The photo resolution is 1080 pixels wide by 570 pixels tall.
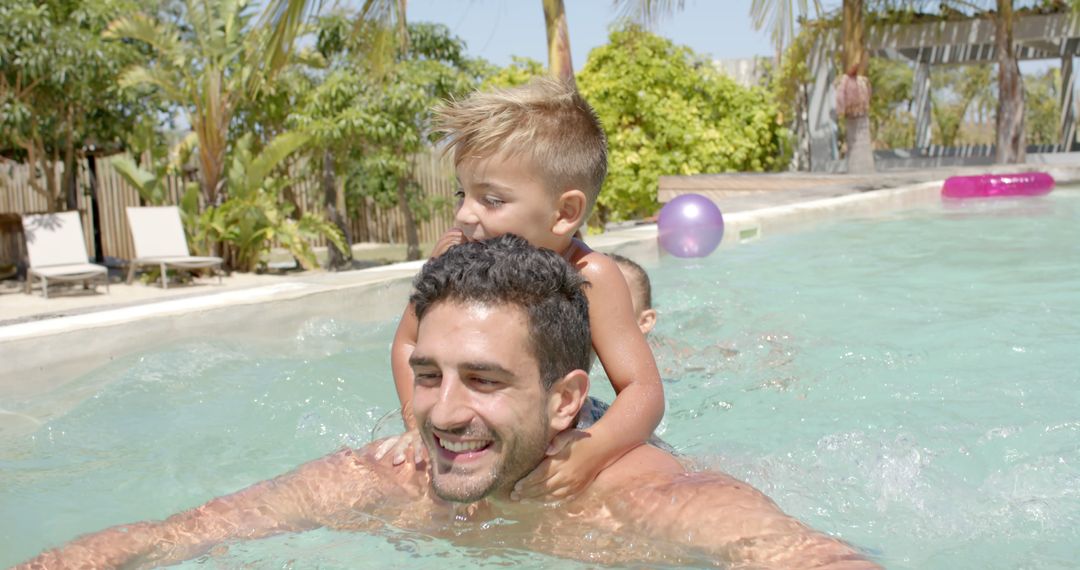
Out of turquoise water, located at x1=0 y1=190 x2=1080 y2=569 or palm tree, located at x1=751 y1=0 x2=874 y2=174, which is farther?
palm tree, located at x1=751 y1=0 x2=874 y2=174

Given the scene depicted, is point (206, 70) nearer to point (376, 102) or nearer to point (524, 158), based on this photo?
point (376, 102)

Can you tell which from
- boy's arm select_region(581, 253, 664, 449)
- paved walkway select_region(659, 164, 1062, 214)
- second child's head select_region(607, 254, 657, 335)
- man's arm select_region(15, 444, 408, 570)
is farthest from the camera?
paved walkway select_region(659, 164, 1062, 214)

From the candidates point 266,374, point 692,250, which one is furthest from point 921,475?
point 692,250

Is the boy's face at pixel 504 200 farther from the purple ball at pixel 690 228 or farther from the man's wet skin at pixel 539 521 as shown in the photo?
the purple ball at pixel 690 228

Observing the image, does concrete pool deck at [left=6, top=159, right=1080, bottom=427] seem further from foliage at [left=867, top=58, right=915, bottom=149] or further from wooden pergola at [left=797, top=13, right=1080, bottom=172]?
foliage at [left=867, top=58, right=915, bottom=149]

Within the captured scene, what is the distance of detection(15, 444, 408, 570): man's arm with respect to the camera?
2.37 meters

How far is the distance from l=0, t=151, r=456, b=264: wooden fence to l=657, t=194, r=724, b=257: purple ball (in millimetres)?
9938

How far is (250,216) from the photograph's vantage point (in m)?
14.8

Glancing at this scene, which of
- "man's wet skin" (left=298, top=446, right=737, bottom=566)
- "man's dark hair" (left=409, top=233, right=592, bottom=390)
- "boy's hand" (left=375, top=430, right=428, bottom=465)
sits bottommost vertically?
"man's wet skin" (left=298, top=446, right=737, bottom=566)

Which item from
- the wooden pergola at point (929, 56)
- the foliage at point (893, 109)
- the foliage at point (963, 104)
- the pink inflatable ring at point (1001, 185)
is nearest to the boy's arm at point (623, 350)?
the pink inflatable ring at point (1001, 185)

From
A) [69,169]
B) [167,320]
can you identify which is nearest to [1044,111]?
[69,169]

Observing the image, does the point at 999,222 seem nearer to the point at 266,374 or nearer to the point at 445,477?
the point at 266,374

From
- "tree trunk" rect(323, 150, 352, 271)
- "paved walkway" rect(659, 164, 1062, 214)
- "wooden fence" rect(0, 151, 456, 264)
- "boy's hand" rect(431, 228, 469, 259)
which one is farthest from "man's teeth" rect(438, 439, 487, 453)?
"tree trunk" rect(323, 150, 352, 271)

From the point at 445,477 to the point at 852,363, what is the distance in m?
3.49
